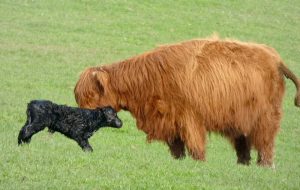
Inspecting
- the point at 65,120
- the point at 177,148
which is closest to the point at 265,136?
the point at 177,148

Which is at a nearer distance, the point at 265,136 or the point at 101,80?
the point at 101,80

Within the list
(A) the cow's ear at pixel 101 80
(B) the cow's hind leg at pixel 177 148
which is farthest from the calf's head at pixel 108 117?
(B) the cow's hind leg at pixel 177 148

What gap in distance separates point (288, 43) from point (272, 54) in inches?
813

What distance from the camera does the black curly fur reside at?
11156mm

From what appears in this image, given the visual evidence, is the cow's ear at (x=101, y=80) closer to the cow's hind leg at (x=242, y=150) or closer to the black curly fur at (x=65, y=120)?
the black curly fur at (x=65, y=120)

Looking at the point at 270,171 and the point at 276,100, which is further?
Result: the point at 276,100

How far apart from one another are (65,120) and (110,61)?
15524mm

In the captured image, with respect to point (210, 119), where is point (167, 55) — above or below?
above

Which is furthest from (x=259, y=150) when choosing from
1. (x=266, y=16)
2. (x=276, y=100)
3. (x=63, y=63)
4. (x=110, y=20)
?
(x=266, y=16)

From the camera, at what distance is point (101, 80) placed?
12414mm

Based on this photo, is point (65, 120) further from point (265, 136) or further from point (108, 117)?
point (265, 136)

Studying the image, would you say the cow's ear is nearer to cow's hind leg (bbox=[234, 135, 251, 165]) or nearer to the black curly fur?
the black curly fur

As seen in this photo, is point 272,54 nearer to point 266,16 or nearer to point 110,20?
point 110,20

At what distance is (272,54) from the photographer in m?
13.2
